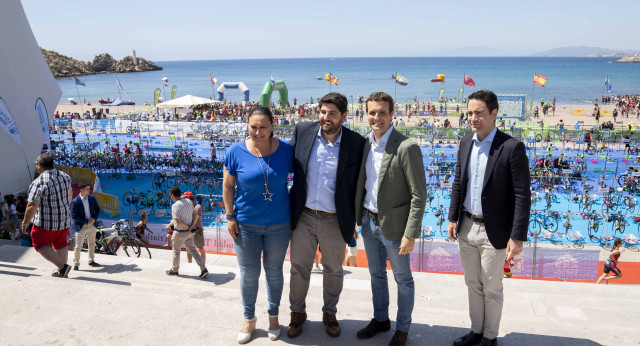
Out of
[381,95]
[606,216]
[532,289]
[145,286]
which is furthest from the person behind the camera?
[606,216]

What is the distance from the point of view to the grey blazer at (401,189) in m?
2.78

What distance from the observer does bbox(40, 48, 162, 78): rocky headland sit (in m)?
102

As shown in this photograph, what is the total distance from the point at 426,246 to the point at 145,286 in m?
4.89

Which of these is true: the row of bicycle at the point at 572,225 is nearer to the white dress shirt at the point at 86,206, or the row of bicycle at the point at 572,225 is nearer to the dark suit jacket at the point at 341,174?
the white dress shirt at the point at 86,206

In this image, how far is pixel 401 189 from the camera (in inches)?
112

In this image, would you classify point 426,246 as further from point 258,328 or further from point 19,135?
point 19,135

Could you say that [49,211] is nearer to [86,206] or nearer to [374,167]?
[86,206]

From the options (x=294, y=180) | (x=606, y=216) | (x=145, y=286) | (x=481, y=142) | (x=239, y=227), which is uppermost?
(x=481, y=142)

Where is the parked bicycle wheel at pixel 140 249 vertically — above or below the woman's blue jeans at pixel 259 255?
below

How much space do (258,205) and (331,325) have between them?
933 millimetres

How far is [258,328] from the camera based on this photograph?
318 cm

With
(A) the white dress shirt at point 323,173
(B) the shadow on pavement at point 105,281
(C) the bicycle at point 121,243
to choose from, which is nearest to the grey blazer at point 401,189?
(A) the white dress shirt at point 323,173

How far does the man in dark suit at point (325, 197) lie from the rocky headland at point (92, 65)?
103 metres

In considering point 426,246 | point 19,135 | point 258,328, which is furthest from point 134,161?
point 258,328
